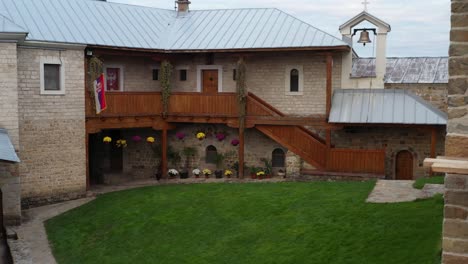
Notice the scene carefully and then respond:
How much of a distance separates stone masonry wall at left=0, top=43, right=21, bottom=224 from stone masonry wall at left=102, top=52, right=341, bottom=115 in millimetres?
5178

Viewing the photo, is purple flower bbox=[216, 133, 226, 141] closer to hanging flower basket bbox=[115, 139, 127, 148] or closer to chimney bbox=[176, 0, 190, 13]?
hanging flower basket bbox=[115, 139, 127, 148]

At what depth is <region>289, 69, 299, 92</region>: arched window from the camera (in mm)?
22203

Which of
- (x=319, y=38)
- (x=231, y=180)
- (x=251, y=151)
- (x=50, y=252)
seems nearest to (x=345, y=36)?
(x=319, y=38)

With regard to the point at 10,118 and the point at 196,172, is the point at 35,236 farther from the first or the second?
the point at 196,172

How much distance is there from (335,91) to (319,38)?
2244mm

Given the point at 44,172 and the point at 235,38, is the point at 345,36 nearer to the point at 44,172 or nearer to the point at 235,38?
the point at 235,38

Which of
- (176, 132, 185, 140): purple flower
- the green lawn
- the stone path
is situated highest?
(176, 132, 185, 140): purple flower

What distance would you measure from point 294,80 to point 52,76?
9.53 metres

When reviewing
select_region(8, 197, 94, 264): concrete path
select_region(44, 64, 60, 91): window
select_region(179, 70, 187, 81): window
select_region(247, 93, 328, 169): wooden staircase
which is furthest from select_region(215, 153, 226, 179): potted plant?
select_region(44, 64, 60, 91): window

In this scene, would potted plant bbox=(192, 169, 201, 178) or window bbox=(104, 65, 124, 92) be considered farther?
potted plant bbox=(192, 169, 201, 178)

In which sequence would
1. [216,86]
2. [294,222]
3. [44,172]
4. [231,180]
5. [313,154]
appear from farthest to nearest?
[216,86] → [231,180] → [313,154] → [44,172] → [294,222]

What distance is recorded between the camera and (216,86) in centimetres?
2345

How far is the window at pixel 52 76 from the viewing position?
18670 millimetres

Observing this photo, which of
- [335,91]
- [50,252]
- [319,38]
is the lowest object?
[50,252]
